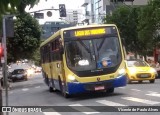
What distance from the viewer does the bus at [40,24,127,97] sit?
16391mm

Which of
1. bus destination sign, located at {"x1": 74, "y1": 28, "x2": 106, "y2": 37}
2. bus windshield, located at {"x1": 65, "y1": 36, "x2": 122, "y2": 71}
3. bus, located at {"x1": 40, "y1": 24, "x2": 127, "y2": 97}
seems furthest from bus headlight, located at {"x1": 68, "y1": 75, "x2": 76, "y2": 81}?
bus destination sign, located at {"x1": 74, "y1": 28, "x2": 106, "y2": 37}

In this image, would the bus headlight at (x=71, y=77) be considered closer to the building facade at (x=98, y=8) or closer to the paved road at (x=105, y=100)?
the paved road at (x=105, y=100)

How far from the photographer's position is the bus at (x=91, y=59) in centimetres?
1639

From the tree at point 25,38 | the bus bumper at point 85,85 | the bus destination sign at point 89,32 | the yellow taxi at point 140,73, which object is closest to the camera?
the bus bumper at point 85,85

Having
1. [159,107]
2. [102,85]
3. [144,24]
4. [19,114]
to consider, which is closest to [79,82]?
[102,85]

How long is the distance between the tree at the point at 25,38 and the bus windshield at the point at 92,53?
80.0 ft

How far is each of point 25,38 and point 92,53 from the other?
25.2 meters

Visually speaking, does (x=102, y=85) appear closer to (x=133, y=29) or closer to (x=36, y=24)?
(x=36, y=24)

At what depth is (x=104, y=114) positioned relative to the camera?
11484mm

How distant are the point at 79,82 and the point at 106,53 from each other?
157 cm

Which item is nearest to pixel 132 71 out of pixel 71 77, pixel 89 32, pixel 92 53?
pixel 89 32

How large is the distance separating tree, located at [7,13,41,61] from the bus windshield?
24.4 m

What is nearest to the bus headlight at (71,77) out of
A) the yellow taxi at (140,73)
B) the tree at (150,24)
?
the yellow taxi at (140,73)

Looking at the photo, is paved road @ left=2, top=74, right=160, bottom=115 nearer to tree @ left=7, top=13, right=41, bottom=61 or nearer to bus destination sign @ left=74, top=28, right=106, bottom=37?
bus destination sign @ left=74, top=28, right=106, bottom=37
